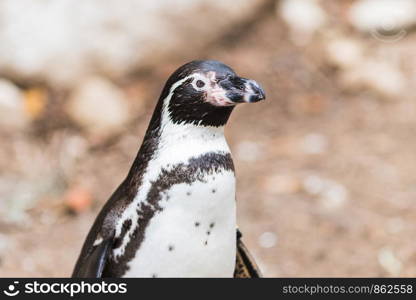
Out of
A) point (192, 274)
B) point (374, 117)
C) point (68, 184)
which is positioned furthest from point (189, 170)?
Answer: point (374, 117)

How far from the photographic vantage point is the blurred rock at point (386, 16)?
22.1ft

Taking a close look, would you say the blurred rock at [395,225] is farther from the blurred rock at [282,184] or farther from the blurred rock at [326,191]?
the blurred rock at [282,184]

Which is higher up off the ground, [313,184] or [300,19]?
[300,19]

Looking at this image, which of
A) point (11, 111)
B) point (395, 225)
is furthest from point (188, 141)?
point (11, 111)

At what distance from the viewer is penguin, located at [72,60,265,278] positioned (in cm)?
268

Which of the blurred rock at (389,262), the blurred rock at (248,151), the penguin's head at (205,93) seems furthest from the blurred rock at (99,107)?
the penguin's head at (205,93)

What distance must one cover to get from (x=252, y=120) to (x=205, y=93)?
10.9 feet

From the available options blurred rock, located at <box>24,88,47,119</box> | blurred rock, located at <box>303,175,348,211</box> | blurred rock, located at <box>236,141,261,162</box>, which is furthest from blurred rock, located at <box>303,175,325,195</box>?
blurred rock, located at <box>24,88,47,119</box>

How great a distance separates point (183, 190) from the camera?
269 cm

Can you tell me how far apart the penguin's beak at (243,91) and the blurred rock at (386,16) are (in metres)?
4.40

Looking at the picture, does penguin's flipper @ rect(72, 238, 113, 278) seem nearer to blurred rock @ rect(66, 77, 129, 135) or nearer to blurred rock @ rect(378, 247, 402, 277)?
blurred rock @ rect(378, 247, 402, 277)

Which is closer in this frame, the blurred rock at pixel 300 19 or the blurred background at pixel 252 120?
the blurred background at pixel 252 120

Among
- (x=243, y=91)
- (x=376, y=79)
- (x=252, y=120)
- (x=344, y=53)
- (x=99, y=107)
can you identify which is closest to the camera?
(x=243, y=91)

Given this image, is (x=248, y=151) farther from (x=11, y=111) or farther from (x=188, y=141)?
(x=188, y=141)
